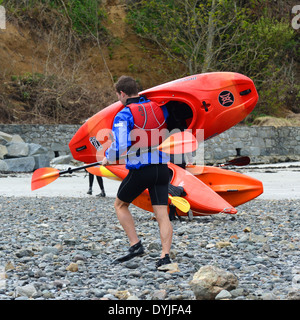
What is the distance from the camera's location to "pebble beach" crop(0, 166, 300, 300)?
10.1ft

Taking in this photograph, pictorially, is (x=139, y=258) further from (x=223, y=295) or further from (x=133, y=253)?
(x=223, y=295)

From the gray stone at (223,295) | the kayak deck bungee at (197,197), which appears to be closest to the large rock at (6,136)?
the kayak deck bungee at (197,197)

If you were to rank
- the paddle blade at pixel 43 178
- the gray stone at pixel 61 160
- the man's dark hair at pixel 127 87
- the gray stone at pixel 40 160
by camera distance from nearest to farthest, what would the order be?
the man's dark hair at pixel 127 87 < the paddle blade at pixel 43 178 < the gray stone at pixel 40 160 < the gray stone at pixel 61 160

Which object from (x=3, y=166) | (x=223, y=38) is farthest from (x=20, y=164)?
(x=223, y=38)

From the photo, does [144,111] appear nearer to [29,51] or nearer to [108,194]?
[108,194]

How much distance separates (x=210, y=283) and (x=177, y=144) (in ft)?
4.34

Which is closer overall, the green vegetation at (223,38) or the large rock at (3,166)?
the large rock at (3,166)

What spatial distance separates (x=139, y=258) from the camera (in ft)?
13.2

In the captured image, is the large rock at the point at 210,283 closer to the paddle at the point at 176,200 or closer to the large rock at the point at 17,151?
the paddle at the point at 176,200

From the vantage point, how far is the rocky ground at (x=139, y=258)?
3090 mm

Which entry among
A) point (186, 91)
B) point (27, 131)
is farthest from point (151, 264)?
point (27, 131)

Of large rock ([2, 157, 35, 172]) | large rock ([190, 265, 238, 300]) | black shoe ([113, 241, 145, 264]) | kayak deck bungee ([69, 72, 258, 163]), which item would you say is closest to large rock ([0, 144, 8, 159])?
large rock ([2, 157, 35, 172])

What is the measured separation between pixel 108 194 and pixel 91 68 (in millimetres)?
15835

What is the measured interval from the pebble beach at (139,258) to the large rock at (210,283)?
0.05 m
